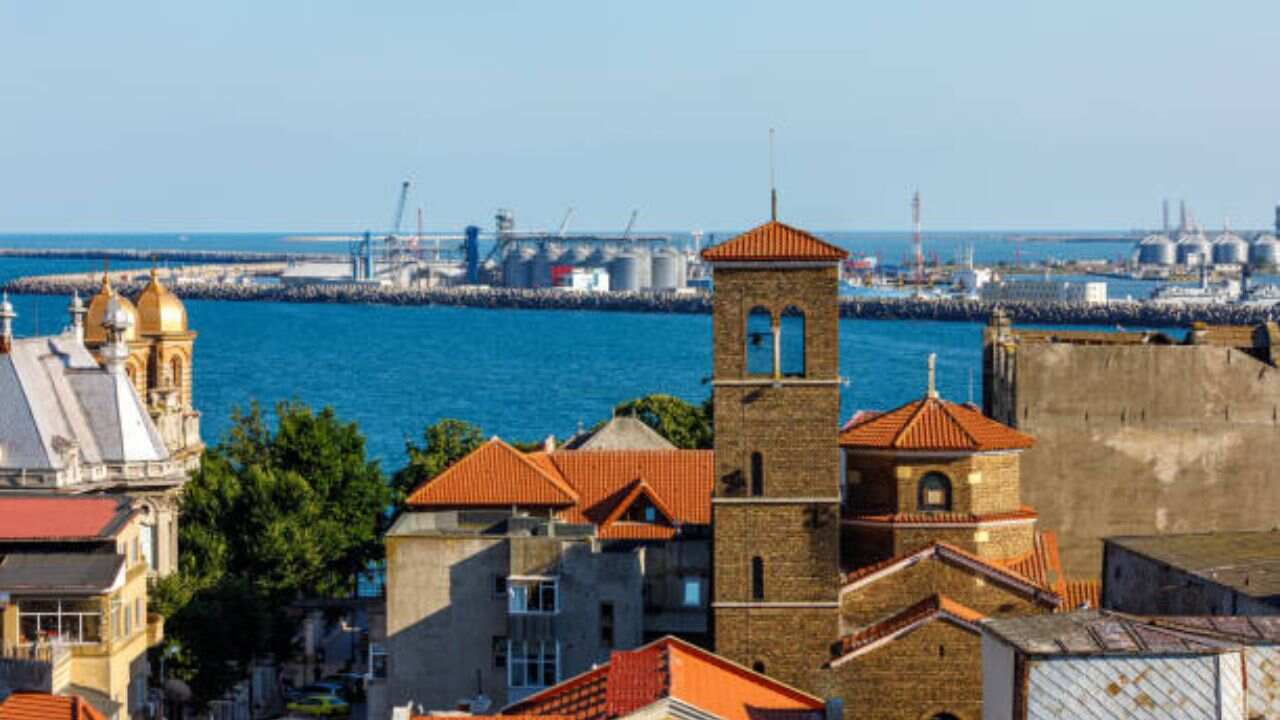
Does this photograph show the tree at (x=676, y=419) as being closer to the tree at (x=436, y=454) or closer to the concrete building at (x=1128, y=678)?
the tree at (x=436, y=454)

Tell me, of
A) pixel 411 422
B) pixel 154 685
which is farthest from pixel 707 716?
pixel 411 422

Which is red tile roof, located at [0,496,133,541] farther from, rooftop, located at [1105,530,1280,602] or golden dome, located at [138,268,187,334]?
golden dome, located at [138,268,187,334]

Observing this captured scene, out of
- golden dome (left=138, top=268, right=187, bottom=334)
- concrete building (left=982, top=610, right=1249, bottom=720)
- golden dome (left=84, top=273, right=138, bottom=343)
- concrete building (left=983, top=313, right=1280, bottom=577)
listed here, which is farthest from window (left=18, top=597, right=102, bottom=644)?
golden dome (left=138, top=268, right=187, bottom=334)

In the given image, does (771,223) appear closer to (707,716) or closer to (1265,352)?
(707,716)

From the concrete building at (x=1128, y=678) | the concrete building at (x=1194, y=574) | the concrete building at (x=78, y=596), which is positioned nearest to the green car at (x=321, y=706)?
the concrete building at (x=78, y=596)

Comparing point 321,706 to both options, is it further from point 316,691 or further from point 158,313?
point 158,313

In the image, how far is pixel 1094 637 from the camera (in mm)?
22516

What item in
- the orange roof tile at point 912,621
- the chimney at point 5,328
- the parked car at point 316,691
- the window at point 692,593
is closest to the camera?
the orange roof tile at point 912,621

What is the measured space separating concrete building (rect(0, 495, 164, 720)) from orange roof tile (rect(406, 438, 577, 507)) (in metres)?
5.35

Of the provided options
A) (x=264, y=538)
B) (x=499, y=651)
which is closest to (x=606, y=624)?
(x=499, y=651)

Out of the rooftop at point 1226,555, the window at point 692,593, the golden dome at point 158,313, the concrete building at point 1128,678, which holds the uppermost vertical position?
the golden dome at point 158,313

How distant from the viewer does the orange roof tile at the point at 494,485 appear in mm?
43469

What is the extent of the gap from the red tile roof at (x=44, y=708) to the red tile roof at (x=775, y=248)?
11.3 metres

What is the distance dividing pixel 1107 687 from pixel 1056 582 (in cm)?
1965
